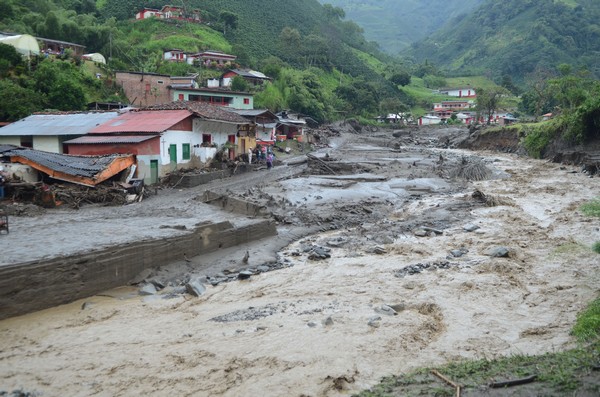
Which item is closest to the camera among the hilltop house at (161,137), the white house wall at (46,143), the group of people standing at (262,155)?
the hilltop house at (161,137)

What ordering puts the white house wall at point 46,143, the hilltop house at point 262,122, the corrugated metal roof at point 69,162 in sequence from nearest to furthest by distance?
the corrugated metal roof at point 69,162
the white house wall at point 46,143
the hilltop house at point 262,122

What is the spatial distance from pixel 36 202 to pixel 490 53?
153m

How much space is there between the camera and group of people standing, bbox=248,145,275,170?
39219mm

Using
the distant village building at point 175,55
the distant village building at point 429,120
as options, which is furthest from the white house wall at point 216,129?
the distant village building at point 429,120

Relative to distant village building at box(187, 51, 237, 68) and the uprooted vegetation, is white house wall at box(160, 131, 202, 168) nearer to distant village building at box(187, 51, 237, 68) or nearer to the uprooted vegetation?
the uprooted vegetation

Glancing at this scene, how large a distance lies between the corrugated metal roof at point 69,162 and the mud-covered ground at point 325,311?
130 inches

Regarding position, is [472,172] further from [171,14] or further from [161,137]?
[171,14]

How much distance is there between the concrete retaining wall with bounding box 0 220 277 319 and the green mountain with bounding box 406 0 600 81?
124250 millimetres

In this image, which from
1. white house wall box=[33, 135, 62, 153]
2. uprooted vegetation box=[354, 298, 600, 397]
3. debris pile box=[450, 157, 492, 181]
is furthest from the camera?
debris pile box=[450, 157, 492, 181]

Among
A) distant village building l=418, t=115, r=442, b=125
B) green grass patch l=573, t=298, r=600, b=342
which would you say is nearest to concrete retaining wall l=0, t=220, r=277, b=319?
green grass patch l=573, t=298, r=600, b=342

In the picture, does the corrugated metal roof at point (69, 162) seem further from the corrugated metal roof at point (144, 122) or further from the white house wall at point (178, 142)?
the corrugated metal roof at point (144, 122)

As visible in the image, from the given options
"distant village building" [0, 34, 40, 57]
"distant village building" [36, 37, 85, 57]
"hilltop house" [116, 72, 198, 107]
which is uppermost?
"distant village building" [36, 37, 85, 57]

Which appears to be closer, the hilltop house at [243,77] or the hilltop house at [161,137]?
the hilltop house at [161,137]

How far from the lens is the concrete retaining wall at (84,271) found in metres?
10.6
